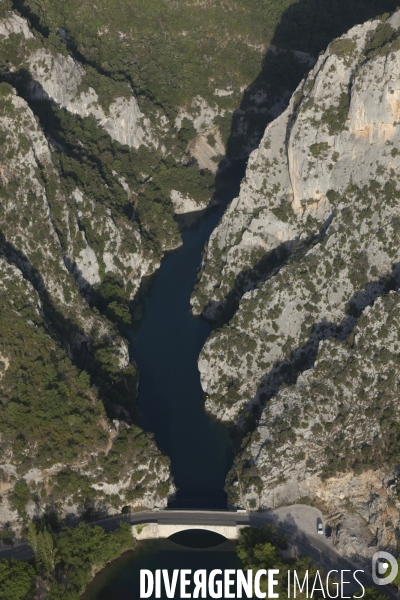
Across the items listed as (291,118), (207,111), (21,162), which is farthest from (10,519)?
(207,111)

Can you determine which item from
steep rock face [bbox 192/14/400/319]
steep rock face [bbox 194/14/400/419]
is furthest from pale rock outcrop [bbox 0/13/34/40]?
steep rock face [bbox 194/14/400/419]

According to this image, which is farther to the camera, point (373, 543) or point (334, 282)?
point (334, 282)

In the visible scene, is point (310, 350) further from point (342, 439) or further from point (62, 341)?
point (62, 341)

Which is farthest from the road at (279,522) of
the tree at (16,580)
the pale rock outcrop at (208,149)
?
the pale rock outcrop at (208,149)

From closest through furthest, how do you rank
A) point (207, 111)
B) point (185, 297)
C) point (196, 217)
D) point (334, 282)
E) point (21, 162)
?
point (334, 282), point (21, 162), point (185, 297), point (196, 217), point (207, 111)

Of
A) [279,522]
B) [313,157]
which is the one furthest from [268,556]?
[313,157]

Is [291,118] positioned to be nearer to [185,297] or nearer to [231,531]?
[185,297]

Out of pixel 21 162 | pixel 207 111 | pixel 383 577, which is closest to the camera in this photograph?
pixel 383 577
